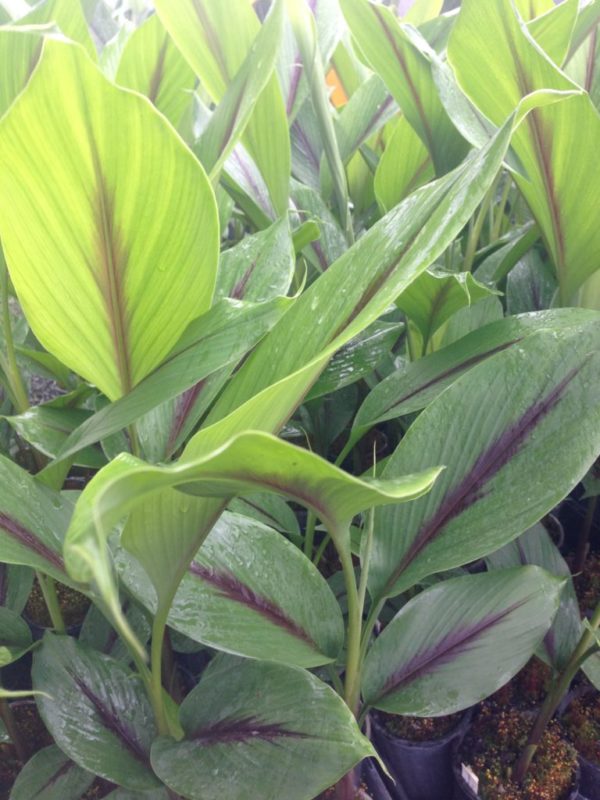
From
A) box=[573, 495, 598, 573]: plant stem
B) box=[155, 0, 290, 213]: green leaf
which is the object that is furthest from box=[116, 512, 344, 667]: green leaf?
box=[573, 495, 598, 573]: plant stem

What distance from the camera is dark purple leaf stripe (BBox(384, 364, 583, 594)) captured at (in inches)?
16.8

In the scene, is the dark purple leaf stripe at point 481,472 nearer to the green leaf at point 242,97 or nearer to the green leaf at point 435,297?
the green leaf at point 435,297

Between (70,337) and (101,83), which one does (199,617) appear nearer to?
(70,337)

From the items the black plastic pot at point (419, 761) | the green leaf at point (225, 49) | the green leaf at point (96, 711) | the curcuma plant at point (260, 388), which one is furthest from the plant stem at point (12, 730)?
the green leaf at point (225, 49)

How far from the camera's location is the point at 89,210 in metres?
0.31

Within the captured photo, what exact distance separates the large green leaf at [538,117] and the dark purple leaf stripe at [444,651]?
0.29 m

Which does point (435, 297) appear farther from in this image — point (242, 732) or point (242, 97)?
point (242, 732)

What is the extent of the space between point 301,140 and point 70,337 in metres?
0.59

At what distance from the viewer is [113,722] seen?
0.53 m

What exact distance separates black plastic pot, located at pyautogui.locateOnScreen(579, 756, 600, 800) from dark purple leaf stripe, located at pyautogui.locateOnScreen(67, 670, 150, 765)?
0.43 meters

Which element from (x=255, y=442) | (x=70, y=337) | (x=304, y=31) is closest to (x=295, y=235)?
(x=304, y=31)

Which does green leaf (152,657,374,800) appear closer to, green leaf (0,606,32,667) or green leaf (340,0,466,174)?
green leaf (0,606,32,667)

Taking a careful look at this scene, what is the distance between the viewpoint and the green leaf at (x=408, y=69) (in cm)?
56

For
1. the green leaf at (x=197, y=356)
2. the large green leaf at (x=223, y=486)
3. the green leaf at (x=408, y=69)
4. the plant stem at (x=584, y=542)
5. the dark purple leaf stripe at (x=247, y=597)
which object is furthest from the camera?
the plant stem at (x=584, y=542)
